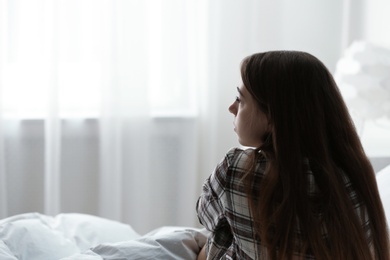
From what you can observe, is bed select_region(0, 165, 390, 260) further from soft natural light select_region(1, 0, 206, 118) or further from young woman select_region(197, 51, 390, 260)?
soft natural light select_region(1, 0, 206, 118)

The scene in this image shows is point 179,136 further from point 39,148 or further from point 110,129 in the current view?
point 39,148

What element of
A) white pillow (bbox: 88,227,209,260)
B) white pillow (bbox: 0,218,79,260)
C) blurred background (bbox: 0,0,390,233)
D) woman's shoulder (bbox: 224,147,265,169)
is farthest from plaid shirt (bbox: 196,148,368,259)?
blurred background (bbox: 0,0,390,233)

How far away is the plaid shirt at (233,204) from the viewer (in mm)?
1074

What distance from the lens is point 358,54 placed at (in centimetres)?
224

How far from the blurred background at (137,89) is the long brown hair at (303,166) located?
117 cm

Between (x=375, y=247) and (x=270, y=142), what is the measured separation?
0.96 ft

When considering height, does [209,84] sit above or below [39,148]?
above

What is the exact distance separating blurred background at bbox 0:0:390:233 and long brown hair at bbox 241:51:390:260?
3.83 feet

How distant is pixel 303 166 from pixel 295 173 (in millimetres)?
28

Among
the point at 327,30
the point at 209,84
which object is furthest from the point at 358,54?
the point at 209,84

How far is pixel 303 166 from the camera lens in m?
1.05

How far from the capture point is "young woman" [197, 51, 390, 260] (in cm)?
104

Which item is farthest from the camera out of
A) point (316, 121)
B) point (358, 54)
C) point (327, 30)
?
point (327, 30)

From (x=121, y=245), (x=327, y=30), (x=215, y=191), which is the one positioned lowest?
(x=121, y=245)
